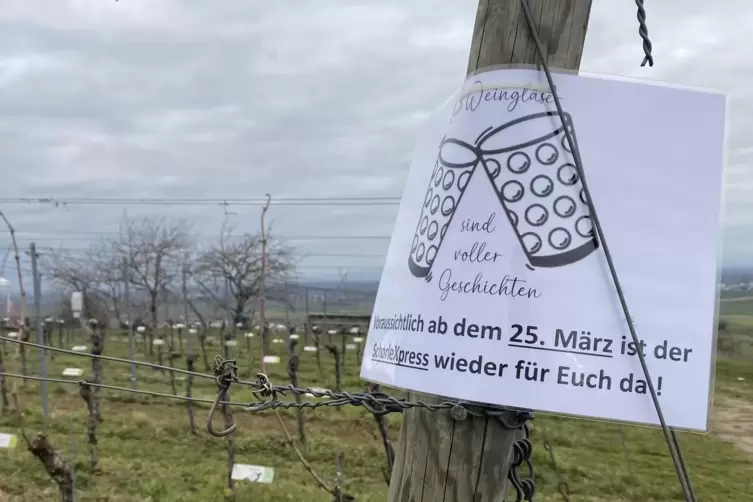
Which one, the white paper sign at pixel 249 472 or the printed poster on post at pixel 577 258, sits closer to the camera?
the printed poster on post at pixel 577 258

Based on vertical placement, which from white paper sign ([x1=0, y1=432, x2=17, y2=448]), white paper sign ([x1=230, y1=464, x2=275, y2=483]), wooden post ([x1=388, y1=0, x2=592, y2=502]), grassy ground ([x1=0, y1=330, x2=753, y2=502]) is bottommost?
grassy ground ([x1=0, y1=330, x2=753, y2=502])

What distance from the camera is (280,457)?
6.57 m

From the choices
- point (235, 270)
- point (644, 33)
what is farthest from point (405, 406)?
point (235, 270)


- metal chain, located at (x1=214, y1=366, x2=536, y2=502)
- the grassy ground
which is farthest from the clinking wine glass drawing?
the grassy ground

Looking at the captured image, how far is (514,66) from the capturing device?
3.64 feet

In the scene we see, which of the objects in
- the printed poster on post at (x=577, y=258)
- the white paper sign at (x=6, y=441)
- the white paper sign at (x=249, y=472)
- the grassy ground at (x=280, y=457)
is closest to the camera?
the printed poster on post at (x=577, y=258)

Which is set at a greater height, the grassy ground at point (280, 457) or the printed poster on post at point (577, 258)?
the printed poster on post at point (577, 258)

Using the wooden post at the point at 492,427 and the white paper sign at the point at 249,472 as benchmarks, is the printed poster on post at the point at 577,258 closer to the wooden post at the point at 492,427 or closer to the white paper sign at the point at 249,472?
the wooden post at the point at 492,427

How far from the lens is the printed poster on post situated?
973 mm

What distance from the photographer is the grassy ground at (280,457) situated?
5.39 m

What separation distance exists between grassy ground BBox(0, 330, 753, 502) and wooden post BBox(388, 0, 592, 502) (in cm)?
427

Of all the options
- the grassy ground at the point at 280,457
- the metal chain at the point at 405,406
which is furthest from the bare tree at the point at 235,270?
the metal chain at the point at 405,406

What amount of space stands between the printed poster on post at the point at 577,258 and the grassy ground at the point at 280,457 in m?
4.45

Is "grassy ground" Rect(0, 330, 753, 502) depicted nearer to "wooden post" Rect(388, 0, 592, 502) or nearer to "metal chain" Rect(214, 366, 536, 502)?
"metal chain" Rect(214, 366, 536, 502)
